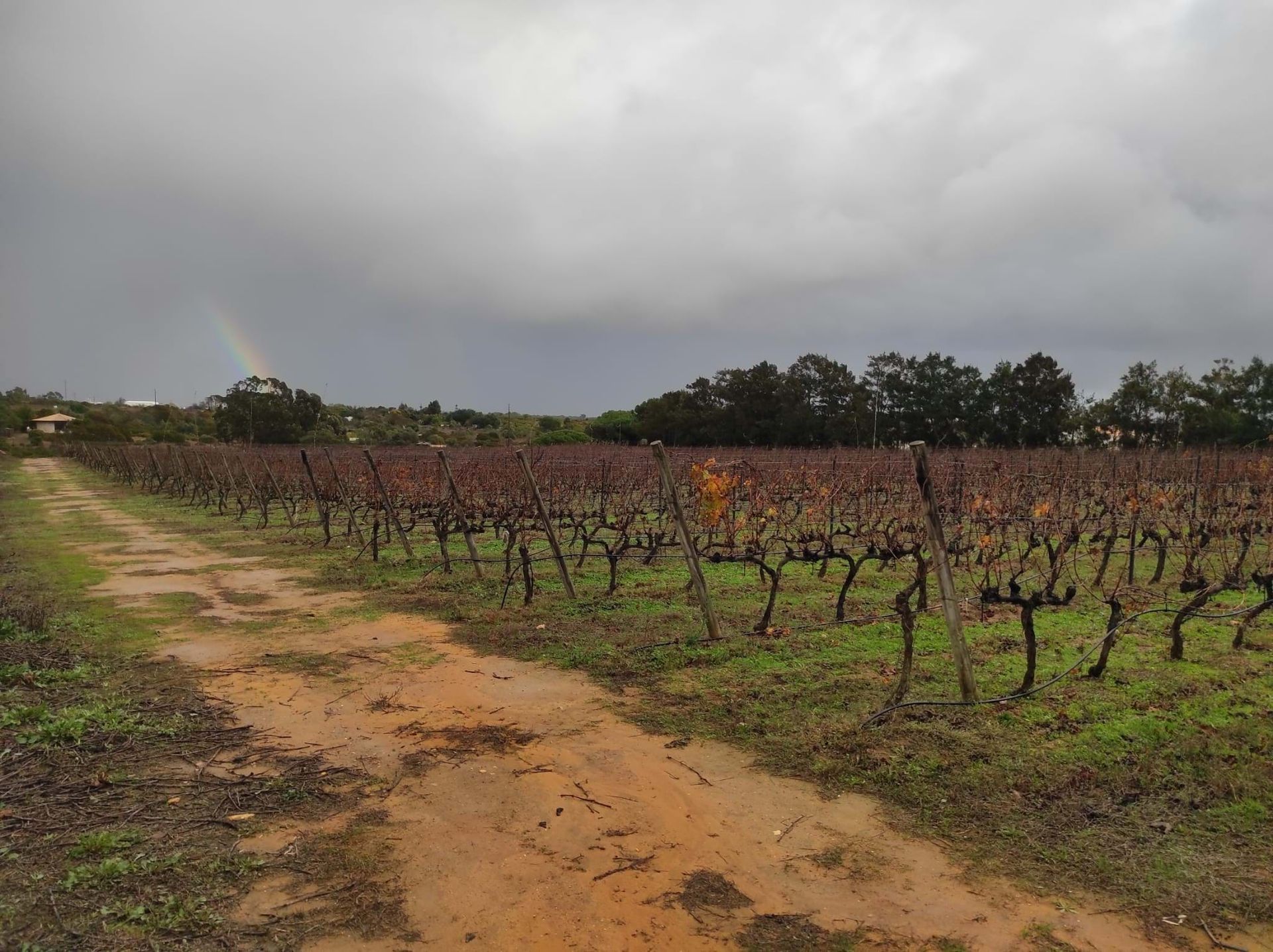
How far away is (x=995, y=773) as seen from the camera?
13.4ft

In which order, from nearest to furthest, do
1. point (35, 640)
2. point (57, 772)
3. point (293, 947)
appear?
point (293, 947) < point (57, 772) < point (35, 640)

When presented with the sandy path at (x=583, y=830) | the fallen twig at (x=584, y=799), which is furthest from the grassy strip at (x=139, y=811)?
the fallen twig at (x=584, y=799)

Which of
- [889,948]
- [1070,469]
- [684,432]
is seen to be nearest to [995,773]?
[889,948]

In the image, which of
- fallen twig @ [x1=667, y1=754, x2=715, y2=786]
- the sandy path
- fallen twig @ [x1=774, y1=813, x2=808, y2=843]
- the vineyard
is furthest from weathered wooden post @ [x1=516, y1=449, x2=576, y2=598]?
fallen twig @ [x1=774, y1=813, x2=808, y2=843]

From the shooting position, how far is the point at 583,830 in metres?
3.65

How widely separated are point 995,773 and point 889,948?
1657mm

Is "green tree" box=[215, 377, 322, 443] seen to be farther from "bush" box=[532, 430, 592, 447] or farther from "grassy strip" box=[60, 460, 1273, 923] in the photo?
"grassy strip" box=[60, 460, 1273, 923]

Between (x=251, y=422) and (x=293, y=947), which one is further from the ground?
(x=251, y=422)

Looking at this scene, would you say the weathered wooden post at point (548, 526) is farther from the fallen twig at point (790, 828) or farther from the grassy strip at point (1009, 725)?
the fallen twig at point (790, 828)

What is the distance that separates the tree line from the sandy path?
32.6m

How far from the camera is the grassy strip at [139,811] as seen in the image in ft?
9.37

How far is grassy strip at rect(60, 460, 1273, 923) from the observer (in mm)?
3352

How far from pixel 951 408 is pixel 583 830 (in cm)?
3831

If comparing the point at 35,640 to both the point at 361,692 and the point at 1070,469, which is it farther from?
the point at 1070,469
